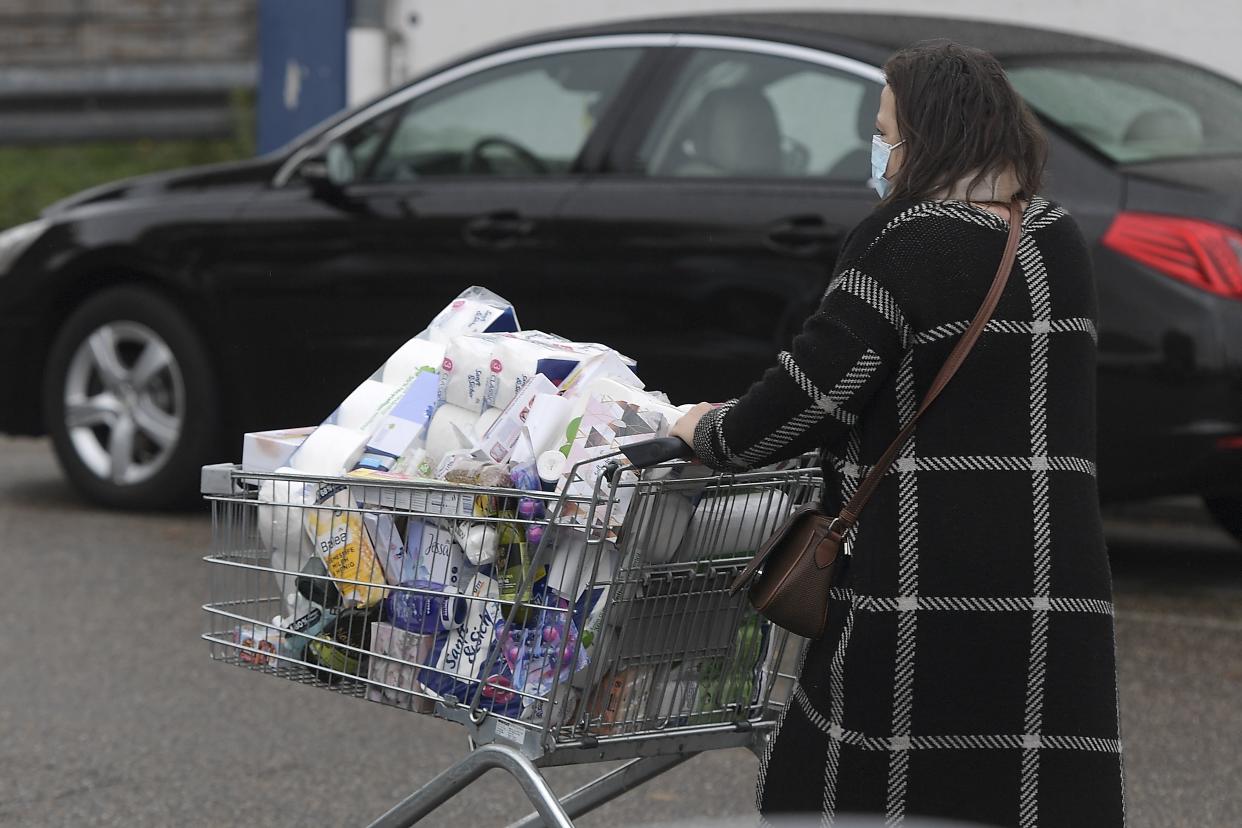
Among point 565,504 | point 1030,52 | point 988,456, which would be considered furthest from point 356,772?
point 1030,52

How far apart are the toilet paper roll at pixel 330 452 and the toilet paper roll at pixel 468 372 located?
135mm

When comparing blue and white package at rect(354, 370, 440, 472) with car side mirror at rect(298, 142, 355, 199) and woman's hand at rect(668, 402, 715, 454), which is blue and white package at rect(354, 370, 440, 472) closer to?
woman's hand at rect(668, 402, 715, 454)

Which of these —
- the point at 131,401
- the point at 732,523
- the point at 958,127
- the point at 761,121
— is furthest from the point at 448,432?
the point at 131,401

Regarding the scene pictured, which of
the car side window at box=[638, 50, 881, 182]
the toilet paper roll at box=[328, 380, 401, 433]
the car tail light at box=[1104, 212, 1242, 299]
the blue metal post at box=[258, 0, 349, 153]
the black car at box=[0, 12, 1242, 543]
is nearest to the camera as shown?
the toilet paper roll at box=[328, 380, 401, 433]

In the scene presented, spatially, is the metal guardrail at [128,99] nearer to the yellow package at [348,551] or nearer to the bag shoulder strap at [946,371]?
the yellow package at [348,551]

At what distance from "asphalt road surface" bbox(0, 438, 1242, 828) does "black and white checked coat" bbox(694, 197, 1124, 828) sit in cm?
159

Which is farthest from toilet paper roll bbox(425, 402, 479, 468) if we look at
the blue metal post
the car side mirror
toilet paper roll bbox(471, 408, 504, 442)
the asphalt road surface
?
the blue metal post

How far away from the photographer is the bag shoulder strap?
246 centimetres

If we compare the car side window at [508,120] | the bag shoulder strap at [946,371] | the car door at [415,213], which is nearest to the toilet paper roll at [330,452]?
the bag shoulder strap at [946,371]

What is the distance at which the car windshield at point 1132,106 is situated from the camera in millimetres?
5652

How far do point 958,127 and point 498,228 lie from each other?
3.75 m

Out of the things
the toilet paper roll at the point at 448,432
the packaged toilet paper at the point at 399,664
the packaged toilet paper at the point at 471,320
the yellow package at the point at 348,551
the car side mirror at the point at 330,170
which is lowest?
the packaged toilet paper at the point at 399,664

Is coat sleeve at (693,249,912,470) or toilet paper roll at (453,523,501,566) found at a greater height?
coat sleeve at (693,249,912,470)

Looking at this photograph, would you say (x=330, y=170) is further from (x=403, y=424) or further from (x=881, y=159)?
(x=881, y=159)
